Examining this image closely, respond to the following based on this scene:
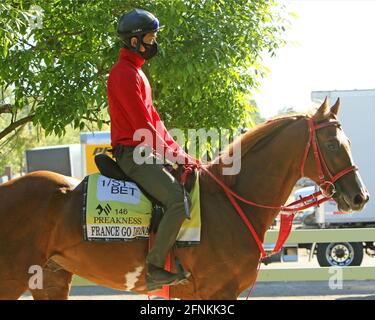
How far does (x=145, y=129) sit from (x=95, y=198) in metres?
0.76

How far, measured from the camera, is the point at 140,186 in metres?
5.67

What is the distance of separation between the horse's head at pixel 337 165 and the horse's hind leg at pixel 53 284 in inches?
98.9

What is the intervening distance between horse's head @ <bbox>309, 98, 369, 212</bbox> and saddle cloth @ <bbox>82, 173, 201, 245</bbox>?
1.12 metres

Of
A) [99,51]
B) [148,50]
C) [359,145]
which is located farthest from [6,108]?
[359,145]

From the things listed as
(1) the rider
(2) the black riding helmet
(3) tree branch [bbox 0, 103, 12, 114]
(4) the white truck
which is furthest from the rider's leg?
(4) the white truck

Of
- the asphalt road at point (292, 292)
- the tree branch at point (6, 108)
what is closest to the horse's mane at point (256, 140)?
the tree branch at point (6, 108)

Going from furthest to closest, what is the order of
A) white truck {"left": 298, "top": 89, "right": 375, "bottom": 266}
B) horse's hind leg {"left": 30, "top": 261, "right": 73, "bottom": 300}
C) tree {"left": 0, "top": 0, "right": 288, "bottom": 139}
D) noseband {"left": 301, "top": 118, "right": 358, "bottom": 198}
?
1. white truck {"left": 298, "top": 89, "right": 375, "bottom": 266}
2. tree {"left": 0, "top": 0, "right": 288, "bottom": 139}
3. horse's hind leg {"left": 30, "top": 261, "right": 73, "bottom": 300}
4. noseband {"left": 301, "top": 118, "right": 358, "bottom": 198}

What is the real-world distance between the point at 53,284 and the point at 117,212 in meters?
1.06

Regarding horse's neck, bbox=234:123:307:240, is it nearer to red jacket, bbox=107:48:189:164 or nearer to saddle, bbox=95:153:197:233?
saddle, bbox=95:153:197:233

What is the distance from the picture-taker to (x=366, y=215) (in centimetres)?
1625

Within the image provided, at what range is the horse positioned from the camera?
219 inches

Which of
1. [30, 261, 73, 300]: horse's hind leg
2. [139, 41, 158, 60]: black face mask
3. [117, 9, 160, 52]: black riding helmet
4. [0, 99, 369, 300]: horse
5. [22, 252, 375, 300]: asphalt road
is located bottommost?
[22, 252, 375, 300]: asphalt road

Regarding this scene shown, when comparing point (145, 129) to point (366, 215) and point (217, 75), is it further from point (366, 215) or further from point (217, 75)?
point (366, 215)

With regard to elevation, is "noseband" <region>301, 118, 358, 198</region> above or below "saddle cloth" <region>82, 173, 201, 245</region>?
above
